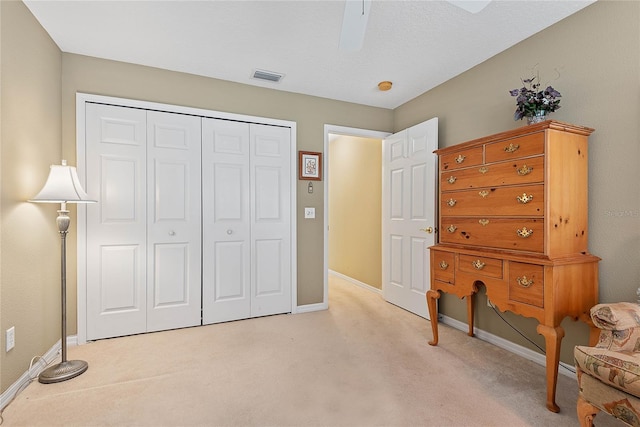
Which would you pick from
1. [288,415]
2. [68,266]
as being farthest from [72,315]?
[288,415]

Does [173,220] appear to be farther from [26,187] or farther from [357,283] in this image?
[357,283]

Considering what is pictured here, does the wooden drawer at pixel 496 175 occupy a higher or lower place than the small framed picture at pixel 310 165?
lower

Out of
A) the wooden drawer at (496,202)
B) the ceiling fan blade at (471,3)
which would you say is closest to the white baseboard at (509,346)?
the wooden drawer at (496,202)

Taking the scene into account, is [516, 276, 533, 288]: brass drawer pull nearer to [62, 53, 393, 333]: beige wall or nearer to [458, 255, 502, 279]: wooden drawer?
[458, 255, 502, 279]: wooden drawer

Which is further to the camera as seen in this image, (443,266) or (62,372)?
(443,266)

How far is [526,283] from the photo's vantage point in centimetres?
184

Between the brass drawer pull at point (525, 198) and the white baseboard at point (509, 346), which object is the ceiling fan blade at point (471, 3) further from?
the white baseboard at point (509, 346)

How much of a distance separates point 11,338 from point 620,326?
3232 millimetres

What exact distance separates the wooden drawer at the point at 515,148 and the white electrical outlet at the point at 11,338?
3.18 meters

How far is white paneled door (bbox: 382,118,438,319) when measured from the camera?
3.10m

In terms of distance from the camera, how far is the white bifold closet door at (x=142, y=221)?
2633 millimetres

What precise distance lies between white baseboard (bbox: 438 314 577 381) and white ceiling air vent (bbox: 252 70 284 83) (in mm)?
2902

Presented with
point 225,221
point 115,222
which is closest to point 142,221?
point 115,222

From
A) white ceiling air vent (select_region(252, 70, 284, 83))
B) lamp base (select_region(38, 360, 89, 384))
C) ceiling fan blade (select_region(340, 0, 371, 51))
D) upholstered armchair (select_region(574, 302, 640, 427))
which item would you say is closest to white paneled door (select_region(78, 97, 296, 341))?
white ceiling air vent (select_region(252, 70, 284, 83))
